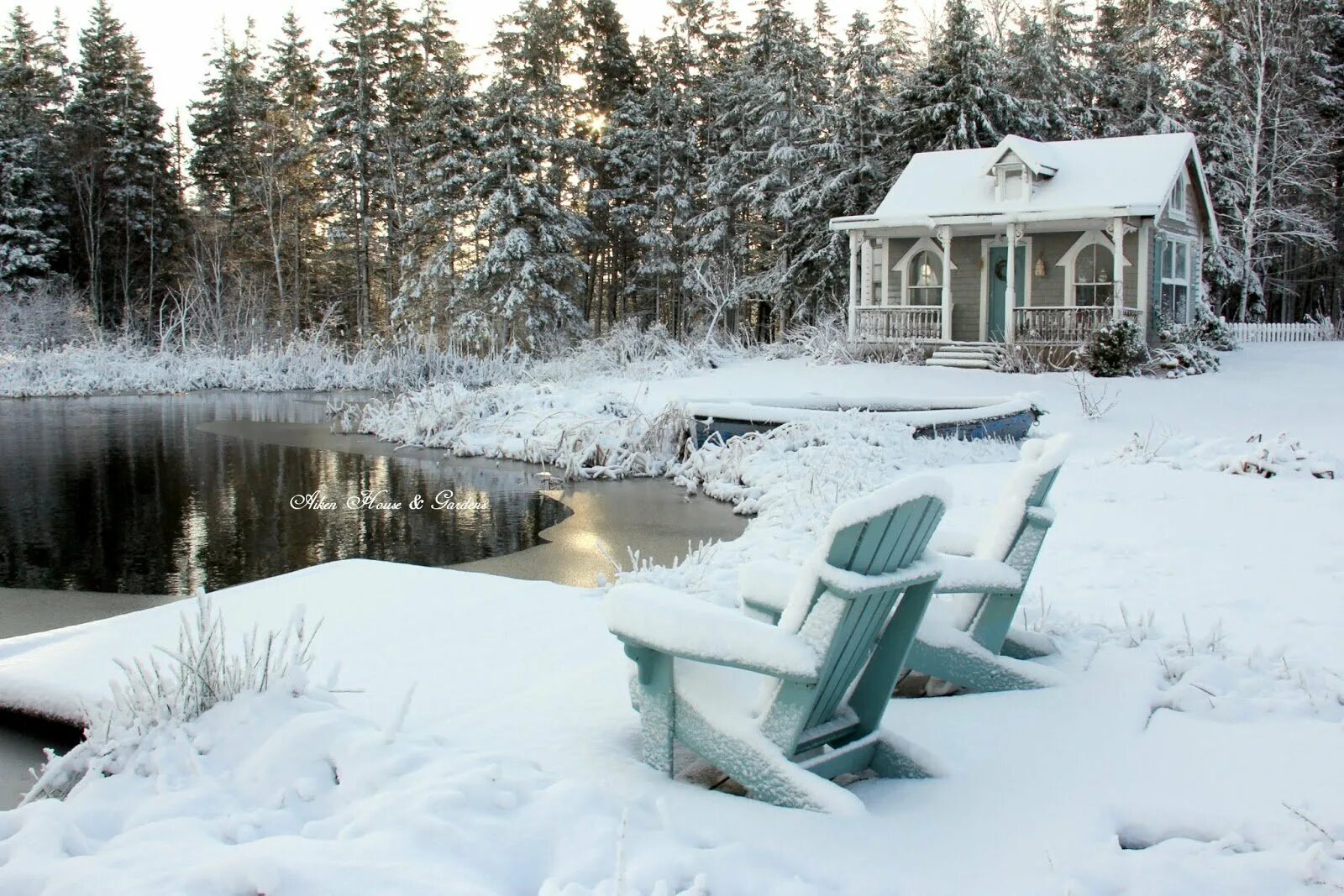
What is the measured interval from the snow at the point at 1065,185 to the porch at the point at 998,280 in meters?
0.39

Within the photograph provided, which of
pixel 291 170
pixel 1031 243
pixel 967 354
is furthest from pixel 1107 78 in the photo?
pixel 291 170

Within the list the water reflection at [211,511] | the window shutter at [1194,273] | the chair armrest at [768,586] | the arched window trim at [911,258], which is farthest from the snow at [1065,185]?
the chair armrest at [768,586]

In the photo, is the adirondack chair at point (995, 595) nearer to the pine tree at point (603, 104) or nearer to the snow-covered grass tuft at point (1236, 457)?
the snow-covered grass tuft at point (1236, 457)

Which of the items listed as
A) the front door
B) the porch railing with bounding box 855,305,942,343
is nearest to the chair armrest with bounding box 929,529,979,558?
the porch railing with bounding box 855,305,942,343

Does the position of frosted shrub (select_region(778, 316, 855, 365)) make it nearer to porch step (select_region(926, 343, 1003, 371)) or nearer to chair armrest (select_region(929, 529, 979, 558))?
porch step (select_region(926, 343, 1003, 371))

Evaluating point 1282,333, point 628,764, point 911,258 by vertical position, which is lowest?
point 628,764

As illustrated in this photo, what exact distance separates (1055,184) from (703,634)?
21681 millimetres

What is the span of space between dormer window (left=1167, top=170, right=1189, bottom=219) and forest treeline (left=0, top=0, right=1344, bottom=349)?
614 centimetres

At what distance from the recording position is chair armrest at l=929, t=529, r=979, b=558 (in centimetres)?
421

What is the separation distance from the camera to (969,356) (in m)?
20.8

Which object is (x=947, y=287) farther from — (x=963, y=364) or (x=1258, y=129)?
(x=1258, y=129)

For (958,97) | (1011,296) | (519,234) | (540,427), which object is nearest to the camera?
(540,427)

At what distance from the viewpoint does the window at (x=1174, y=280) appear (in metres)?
22.7

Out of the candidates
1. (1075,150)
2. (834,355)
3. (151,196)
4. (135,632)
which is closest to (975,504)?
(135,632)
